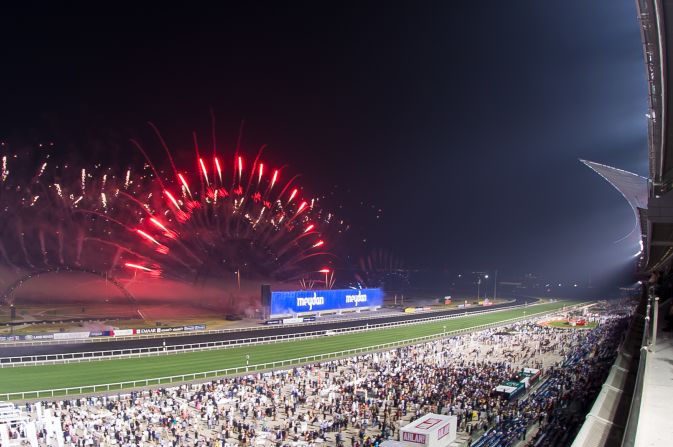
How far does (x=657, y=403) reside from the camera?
11281mm

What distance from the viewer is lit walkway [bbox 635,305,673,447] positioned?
911 cm

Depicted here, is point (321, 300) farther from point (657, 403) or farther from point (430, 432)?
point (657, 403)

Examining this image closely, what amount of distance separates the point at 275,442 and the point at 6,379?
17.4 meters

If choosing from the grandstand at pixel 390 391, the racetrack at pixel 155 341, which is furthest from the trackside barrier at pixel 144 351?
the racetrack at pixel 155 341

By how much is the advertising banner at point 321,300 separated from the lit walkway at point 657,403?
43.3 m

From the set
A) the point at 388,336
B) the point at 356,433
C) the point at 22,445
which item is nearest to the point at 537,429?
the point at 356,433

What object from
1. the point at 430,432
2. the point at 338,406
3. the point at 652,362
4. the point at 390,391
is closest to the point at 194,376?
the point at 338,406

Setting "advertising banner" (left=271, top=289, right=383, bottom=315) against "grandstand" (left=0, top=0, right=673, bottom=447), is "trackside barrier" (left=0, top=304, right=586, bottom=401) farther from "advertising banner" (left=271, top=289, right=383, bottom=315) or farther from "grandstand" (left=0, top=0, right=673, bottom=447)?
"advertising banner" (left=271, top=289, right=383, bottom=315)

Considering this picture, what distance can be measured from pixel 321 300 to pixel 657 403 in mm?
53106

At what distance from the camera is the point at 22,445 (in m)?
19.1

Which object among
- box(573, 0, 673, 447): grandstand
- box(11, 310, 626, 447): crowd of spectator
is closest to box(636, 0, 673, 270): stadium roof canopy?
Answer: box(573, 0, 673, 447): grandstand

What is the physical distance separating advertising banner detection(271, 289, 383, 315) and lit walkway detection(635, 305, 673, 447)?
43.3 m

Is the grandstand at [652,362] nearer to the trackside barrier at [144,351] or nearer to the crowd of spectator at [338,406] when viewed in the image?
the crowd of spectator at [338,406]

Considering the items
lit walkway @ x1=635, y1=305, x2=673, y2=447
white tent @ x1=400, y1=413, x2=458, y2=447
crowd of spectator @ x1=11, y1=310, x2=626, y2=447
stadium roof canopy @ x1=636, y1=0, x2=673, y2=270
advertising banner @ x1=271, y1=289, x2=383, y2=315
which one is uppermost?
stadium roof canopy @ x1=636, y1=0, x2=673, y2=270
